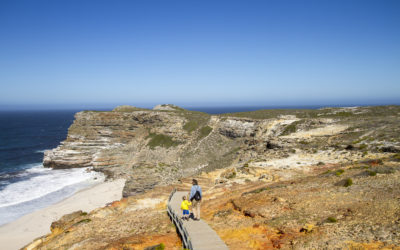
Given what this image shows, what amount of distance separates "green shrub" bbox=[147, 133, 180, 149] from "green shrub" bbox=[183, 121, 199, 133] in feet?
17.0

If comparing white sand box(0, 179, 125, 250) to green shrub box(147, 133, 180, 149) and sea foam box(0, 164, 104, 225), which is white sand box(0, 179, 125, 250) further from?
green shrub box(147, 133, 180, 149)

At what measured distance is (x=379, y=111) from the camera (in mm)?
55031

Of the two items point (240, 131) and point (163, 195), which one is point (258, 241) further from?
point (240, 131)

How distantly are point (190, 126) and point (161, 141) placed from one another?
9657 mm

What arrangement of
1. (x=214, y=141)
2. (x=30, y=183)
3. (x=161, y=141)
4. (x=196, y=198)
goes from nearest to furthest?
1. (x=196, y=198)
2. (x=30, y=183)
3. (x=214, y=141)
4. (x=161, y=141)

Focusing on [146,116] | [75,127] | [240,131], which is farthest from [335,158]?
[75,127]

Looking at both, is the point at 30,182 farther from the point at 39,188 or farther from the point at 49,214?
the point at 49,214

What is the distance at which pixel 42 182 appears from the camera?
52.8 m

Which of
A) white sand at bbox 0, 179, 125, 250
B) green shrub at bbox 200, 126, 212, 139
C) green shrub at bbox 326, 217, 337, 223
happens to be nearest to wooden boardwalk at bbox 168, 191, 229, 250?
green shrub at bbox 326, 217, 337, 223

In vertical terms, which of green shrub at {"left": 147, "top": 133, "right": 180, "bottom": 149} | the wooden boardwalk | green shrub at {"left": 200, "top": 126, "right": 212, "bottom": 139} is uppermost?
the wooden boardwalk

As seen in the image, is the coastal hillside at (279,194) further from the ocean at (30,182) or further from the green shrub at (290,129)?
the ocean at (30,182)

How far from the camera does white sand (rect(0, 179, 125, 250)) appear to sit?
30297mm

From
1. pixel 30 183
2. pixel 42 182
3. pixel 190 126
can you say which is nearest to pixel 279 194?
pixel 42 182

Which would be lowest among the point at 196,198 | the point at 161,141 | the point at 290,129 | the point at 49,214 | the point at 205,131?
the point at 49,214
